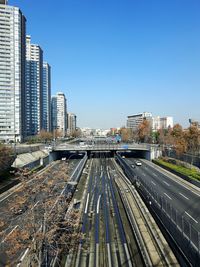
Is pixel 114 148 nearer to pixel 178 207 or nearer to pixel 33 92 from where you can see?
pixel 178 207

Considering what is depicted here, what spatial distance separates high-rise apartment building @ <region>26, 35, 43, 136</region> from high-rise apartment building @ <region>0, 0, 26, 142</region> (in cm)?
3406

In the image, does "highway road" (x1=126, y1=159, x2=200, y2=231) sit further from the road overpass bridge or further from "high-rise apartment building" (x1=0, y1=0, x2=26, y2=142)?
"high-rise apartment building" (x1=0, y1=0, x2=26, y2=142)

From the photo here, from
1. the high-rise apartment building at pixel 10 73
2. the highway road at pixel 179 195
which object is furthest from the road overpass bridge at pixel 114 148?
the high-rise apartment building at pixel 10 73

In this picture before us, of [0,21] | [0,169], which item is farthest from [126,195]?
[0,21]

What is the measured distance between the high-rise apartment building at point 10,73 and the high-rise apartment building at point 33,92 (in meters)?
34.1

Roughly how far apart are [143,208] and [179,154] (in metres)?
31.7

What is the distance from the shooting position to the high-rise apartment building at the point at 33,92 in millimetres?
170750

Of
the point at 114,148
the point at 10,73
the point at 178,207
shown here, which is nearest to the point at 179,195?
the point at 178,207

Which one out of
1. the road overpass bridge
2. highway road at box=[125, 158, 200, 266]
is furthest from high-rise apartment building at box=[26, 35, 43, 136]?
highway road at box=[125, 158, 200, 266]

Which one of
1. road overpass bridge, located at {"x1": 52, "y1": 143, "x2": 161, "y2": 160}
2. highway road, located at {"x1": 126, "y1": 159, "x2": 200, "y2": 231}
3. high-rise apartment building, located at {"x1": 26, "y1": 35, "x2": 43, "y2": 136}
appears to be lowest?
highway road, located at {"x1": 126, "y1": 159, "x2": 200, "y2": 231}

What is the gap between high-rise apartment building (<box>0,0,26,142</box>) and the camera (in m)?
128

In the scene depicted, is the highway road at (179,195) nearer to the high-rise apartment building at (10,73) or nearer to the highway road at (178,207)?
the highway road at (178,207)

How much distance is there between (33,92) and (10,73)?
4692 cm

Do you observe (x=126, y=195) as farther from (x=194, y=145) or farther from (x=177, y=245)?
(x=194, y=145)
